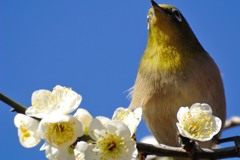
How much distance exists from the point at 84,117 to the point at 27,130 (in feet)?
0.92

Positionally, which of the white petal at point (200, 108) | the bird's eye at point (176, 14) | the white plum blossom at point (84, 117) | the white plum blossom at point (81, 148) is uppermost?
the bird's eye at point (176, 14)

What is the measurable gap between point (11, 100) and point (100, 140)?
45 cm

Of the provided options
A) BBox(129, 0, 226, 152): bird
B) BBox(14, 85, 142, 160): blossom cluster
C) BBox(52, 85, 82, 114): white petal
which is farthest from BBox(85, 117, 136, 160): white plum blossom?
BBox(129, 0, 226, 152): bird

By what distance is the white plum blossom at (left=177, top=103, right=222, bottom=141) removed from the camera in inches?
87.1

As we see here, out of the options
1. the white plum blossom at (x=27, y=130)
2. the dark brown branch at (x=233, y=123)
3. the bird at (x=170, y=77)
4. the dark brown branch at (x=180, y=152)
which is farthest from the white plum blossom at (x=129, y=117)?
the dark brown branch at (x=233, y=123)

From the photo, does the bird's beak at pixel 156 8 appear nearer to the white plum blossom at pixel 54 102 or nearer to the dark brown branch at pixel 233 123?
the dark brown branch at pixel 233 123

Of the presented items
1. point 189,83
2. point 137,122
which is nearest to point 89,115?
point 137,122

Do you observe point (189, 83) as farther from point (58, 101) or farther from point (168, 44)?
point (58, 101)

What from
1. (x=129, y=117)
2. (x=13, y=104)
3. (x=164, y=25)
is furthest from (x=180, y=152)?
(x=164, y=25)

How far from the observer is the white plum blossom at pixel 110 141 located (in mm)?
1914

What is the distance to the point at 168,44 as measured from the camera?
4.02 metres

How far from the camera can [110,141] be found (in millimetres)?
2025

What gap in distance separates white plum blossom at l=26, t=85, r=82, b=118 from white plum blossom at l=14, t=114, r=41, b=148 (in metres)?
0.08

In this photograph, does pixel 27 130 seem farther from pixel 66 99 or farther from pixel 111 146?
pixel 111 146
